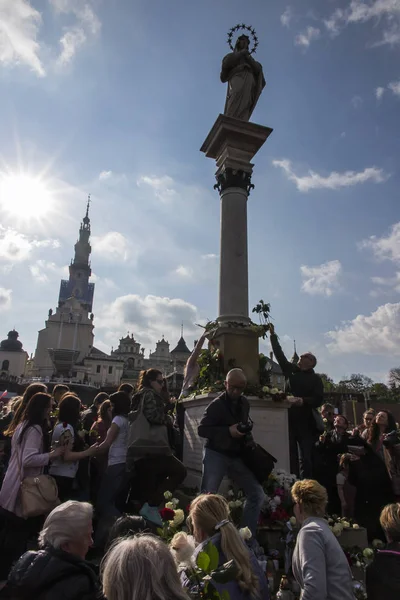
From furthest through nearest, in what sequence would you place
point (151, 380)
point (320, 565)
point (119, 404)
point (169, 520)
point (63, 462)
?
point (119, 404)
point (151, 380)
point (63, 462)
point (169, 520)
point (320, 565)

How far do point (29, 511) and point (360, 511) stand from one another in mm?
4437

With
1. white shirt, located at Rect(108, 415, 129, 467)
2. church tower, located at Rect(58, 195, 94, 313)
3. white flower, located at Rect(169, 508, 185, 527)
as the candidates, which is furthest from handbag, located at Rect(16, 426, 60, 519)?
church tower, located at Rect(58, 195, 94, 313)

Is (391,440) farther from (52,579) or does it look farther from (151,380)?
(52,579)

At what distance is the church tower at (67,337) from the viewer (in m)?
90.6

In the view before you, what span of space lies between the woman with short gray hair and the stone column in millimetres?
6381

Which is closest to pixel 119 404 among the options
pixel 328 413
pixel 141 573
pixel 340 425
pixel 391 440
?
pixel 340 425

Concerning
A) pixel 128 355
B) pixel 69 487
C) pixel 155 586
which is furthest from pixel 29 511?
pixel 128 355

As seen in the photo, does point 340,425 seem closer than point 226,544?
No

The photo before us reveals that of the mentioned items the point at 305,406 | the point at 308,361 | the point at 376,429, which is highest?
the point at 308,361

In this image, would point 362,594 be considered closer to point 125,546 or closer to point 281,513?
point 281,513

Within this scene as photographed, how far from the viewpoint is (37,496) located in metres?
4.61

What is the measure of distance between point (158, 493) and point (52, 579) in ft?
11.7

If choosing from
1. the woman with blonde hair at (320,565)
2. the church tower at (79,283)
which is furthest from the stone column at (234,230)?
Result: the church tower at (79,283)

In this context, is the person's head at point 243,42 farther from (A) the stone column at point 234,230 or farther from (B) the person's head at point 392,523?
(B) the person's head at point 392,523
